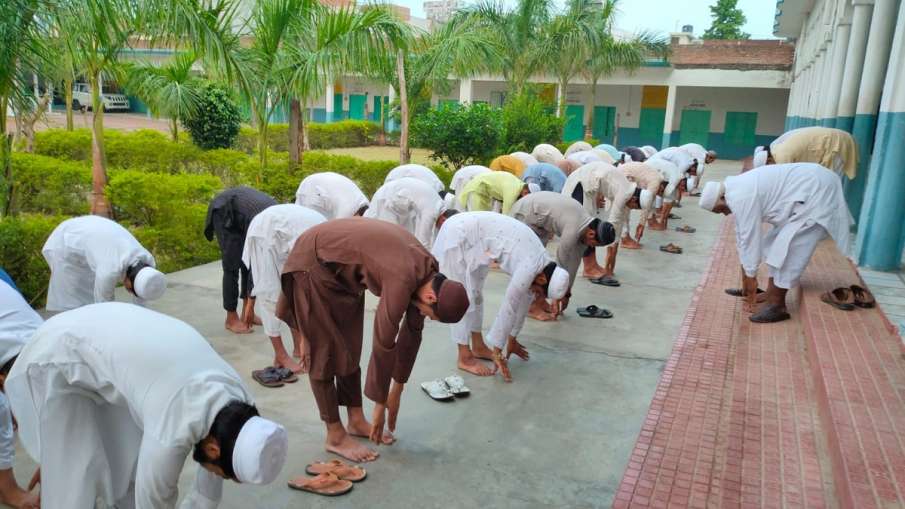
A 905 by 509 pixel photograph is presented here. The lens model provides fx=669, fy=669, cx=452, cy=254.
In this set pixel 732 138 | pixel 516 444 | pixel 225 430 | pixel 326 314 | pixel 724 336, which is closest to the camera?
pixel 225 430

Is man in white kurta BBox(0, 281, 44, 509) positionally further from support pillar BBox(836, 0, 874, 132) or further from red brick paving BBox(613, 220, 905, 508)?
support pillar BBox(836, 0, 874, 132)

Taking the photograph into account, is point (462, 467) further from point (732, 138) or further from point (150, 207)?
point (732, 138)

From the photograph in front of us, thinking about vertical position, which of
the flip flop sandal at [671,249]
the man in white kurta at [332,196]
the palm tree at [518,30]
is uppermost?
the palm tree at [518,30]

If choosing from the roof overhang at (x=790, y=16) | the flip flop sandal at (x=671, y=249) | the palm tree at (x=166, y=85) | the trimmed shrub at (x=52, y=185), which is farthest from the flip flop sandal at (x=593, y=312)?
the roof overhang at (x=790, y=16)

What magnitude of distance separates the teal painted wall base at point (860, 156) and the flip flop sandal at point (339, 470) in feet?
25.2

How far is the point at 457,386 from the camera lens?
466 centimetres

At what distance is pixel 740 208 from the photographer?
240 inches

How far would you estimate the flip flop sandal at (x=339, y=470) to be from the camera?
3.49 m

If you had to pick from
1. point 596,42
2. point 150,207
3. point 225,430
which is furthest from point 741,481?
point 596,42

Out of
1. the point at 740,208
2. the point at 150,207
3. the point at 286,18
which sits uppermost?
the point at 286,18

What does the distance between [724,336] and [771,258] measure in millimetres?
824

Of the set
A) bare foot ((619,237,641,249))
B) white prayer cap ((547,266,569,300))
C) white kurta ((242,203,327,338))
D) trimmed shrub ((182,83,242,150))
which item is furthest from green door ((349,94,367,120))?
white prayer cap ((547,266,569,300))

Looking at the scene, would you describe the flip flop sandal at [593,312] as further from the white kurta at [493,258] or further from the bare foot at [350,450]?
the bare foot at [350,450]

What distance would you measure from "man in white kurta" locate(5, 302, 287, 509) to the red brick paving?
211 centimetres
